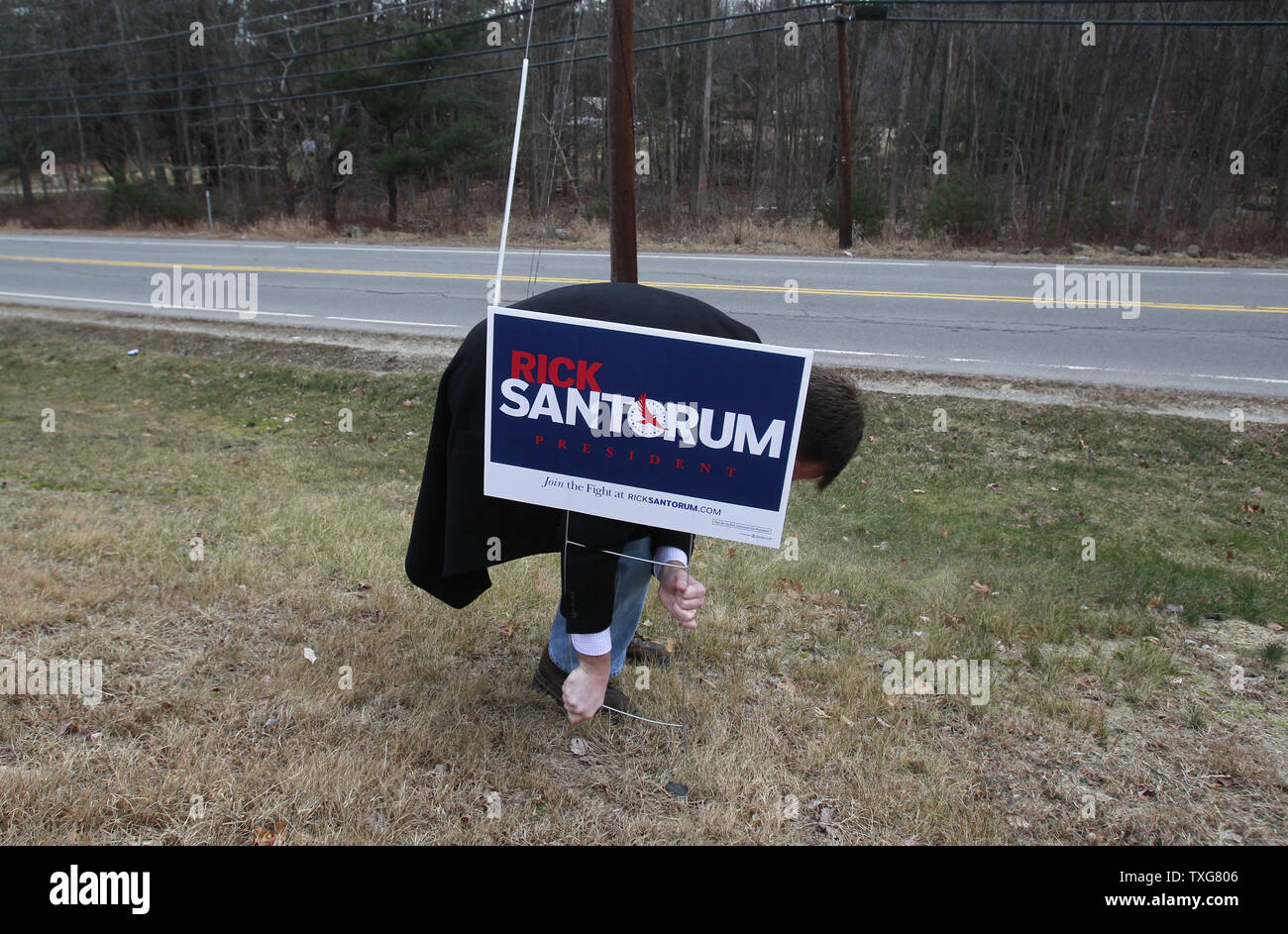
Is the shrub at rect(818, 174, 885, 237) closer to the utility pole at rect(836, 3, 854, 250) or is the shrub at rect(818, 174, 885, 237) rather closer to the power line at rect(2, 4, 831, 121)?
the utility pole at rect(836, 3, 854, 250)

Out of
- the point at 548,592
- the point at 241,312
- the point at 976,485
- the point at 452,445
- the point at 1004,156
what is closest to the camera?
the point at 452,445

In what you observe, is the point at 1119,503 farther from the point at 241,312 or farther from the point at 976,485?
the point at 241,312

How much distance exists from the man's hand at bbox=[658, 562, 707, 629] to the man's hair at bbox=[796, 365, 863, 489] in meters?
0.51

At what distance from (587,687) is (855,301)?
11498 millimetres

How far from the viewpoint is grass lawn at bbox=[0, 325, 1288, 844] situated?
9.26 ft

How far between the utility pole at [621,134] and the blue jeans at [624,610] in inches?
240

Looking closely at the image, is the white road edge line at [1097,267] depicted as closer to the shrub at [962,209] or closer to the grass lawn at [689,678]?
the shrub at [962,209]

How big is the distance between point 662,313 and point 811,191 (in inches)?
1060

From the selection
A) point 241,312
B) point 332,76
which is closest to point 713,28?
point 332,76

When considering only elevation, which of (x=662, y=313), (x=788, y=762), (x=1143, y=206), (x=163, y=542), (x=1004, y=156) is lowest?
(x=788, y=762)

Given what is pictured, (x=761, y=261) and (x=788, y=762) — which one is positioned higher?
(x=761, y=261)

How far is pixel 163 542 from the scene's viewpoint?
463cm

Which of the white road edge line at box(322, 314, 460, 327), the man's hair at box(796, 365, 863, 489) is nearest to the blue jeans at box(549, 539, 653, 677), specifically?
the man's hair at box(796, 365, 863, 489)

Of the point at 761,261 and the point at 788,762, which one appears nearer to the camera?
the point at 788,762
